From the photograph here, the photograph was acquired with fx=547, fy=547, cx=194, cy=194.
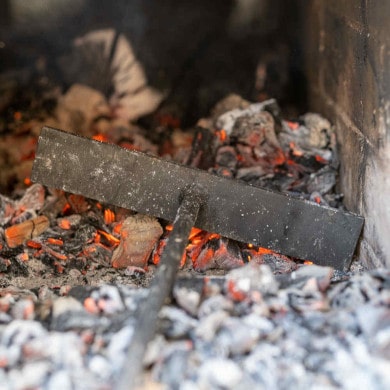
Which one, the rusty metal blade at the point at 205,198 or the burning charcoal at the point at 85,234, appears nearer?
the rusty metal blade at the point at 205,198

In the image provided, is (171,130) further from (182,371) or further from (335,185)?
(182,371)

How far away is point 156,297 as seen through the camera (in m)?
2.42

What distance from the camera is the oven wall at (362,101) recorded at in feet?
9.84

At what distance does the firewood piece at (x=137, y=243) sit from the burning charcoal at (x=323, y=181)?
4.11ft

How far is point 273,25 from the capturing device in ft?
17.1

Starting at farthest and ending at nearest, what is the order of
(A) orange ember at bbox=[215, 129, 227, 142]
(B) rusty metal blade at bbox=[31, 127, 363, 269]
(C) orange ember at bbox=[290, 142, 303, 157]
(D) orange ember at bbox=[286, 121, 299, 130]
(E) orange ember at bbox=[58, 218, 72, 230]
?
(D) orange ember at bbox=[286, 121, 299, 130], (A) orange ember at bbox=[215, 129, 227, 142], (C) orange ember at bbox=[290, 142, 303, 157], (E) orange ember at bbox=[58, 218, 72, 230], (B) rusty metal blade at bbox=[31, 127, 363, 269]

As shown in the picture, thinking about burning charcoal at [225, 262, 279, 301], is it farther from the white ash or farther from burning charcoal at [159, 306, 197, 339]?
burning charcoal at [159, 306, 197, 339]

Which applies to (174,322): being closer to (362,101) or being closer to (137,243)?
(137,243)

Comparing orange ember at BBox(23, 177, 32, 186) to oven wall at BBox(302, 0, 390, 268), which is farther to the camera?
orange ember at BBox(23, 177, 32, 186)

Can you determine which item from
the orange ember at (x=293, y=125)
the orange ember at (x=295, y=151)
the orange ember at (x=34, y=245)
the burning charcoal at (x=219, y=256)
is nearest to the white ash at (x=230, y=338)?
the burning charcoal at (x=219, y=256)

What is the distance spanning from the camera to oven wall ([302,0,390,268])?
118 inches

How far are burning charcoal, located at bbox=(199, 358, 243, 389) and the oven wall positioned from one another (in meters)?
1.17

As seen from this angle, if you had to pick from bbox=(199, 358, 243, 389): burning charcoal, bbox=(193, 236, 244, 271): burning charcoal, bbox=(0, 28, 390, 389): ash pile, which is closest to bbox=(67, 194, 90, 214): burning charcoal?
bbox=(0, 28, 390, 389): ash pile

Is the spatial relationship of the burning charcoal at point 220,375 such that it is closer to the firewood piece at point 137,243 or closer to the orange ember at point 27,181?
the firewood piece at point 137,243
